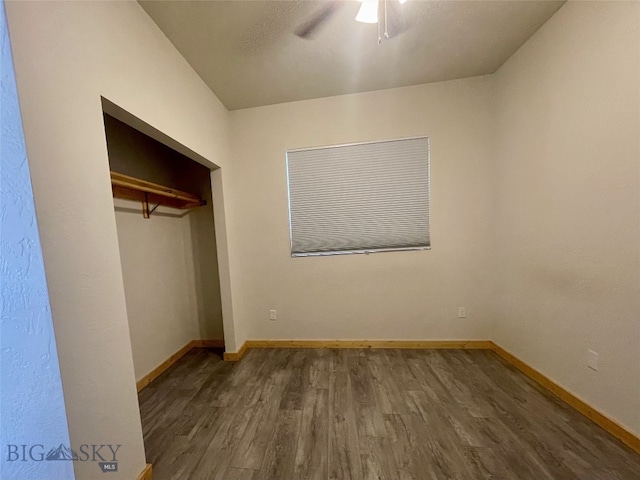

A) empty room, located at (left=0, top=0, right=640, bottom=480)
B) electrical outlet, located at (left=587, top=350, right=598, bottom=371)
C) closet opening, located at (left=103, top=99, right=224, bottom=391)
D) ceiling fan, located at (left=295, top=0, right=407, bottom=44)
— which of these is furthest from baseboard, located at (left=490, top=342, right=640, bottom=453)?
closet opening, located at (left=103, top=99, right=224, bottom=391)

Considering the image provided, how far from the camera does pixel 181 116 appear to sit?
167 centimetres

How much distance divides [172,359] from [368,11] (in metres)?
3.39

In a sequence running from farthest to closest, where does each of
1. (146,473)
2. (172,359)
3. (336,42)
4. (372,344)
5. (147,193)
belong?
(372,344), (172,359), (147,193), (336,42), (146,473)

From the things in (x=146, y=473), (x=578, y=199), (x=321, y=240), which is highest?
(x=578, y=199)

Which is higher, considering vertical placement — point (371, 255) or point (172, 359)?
point (371, 255)

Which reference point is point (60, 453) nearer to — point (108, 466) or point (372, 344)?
point (108, 466)

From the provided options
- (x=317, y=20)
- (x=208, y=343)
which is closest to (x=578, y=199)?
(x=317, y=20)

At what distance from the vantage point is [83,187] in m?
0.94

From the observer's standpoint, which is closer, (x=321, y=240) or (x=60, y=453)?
(x=60, y=453)

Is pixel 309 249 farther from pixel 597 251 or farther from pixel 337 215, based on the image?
pixel 597 251

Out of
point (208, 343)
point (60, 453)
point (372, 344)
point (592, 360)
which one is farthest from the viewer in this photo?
point (208, 343)

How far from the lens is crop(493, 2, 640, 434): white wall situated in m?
1.25

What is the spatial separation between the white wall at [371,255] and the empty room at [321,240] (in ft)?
0.08

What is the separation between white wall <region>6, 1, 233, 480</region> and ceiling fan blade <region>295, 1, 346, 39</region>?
1.00 m
